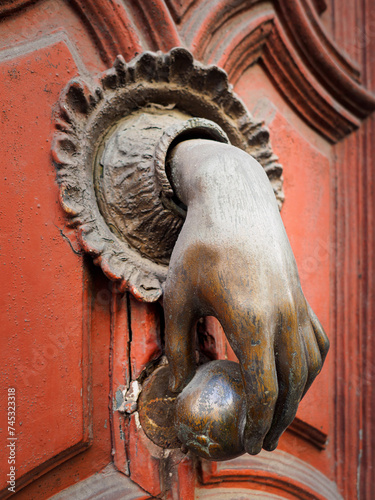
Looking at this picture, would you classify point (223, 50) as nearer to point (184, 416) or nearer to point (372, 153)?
point (372, 153)

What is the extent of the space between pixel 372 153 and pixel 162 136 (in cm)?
52

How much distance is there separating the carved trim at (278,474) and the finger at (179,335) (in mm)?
167

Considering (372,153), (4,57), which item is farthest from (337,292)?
(4,57)

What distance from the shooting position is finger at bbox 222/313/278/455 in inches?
15.0

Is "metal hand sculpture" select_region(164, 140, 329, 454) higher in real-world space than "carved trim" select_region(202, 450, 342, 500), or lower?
higher

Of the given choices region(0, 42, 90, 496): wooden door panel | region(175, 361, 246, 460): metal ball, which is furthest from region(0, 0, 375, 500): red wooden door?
region(175, 361, 246, 460): metal ball

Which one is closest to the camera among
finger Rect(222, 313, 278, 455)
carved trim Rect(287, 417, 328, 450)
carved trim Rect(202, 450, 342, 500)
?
finger Rect(222, 313, 278, 455)

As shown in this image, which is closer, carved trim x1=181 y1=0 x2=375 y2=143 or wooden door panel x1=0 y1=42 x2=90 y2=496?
wooden door panel x1=0 y1=42 x2=90 y2=496

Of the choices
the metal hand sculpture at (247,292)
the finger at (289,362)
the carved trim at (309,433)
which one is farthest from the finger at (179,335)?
the carved trim at (309,433)

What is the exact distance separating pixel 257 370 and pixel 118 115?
38 cm

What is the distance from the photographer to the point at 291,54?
757 mm

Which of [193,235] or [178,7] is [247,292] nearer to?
[193,235]

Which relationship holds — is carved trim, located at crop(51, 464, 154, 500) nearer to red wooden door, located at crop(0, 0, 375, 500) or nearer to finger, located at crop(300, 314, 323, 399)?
red wooden door, located at crop(0, 0, 375, 500)

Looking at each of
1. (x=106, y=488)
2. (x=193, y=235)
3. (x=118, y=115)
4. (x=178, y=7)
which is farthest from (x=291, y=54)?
(x=106, y=488)
